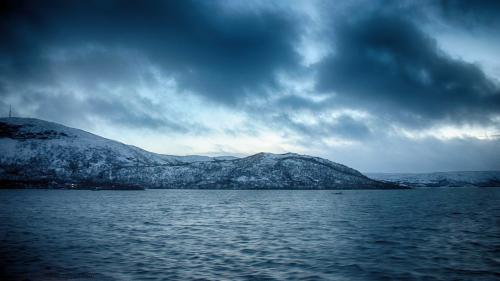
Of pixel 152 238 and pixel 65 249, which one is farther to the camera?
pixel 152 238

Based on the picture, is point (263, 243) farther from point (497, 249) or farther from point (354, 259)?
point (497, 249)

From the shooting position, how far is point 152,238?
136 ft

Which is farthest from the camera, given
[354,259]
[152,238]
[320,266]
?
[152,238]

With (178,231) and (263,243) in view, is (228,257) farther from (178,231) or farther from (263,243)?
(178,231)

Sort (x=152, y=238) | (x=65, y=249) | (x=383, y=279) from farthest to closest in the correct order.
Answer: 1. (x=152, y=238)
2. (x=65, y=249)
3. (x=383, y=279)

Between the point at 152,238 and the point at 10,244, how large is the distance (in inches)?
582

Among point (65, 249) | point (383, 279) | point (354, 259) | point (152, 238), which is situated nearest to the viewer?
point (383, 279)

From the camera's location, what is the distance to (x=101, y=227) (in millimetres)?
52219

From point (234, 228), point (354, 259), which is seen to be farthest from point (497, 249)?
point (234, 228)

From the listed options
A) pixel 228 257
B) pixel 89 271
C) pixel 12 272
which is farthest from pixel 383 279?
pixel 12 272

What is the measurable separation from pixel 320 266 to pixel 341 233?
69.5 feet

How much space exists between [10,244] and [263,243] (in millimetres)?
27369

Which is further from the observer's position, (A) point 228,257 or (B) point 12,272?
(A) point 228,257

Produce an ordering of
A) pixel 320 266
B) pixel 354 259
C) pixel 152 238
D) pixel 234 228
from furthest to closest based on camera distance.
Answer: pixel 234 228, pixel 152 238, pixel 354 259, pixel 320 266
